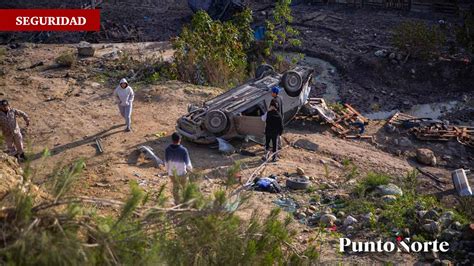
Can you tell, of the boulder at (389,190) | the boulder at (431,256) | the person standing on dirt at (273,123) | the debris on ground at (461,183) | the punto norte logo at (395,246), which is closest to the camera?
the boulder at (431,256)

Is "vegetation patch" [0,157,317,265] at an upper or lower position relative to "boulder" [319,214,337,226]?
upper

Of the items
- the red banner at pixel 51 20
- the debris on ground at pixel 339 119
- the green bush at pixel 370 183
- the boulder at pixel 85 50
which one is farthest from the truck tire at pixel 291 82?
the red banner at pixel 51 20

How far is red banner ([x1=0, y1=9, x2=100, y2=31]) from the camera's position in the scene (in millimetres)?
19641

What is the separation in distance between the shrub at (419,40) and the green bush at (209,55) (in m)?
6.06

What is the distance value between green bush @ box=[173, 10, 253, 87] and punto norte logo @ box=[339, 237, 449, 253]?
7412 millimetres

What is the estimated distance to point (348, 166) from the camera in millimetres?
10117

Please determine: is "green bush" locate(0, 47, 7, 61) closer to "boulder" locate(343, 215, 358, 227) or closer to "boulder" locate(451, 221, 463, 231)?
"boulder" locate(343, 215, 358, 227)

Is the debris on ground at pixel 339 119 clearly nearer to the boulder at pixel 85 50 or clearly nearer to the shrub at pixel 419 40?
the shrub at pixel 419 40

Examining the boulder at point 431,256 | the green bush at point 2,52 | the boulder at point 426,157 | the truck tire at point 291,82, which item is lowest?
the boulder at point 426,157

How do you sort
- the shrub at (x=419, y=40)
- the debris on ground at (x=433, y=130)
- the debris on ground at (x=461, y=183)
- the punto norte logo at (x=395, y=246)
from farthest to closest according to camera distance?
the shrub at (x=419, y=40) < the debris on ground at (x=433, y=130) < the debris on ground at (x=461, y=183) < the punto norte logo at (x=395, y=246)

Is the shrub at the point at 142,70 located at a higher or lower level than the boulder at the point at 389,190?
higher

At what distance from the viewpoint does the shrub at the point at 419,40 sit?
55.1ft

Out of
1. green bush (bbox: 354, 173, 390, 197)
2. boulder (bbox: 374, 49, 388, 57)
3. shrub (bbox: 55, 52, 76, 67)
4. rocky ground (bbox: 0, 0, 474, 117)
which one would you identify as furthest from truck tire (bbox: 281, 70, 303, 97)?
boulder (bbox: 374, 49, 388, 57)

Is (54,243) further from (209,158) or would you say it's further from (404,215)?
(209,158)
